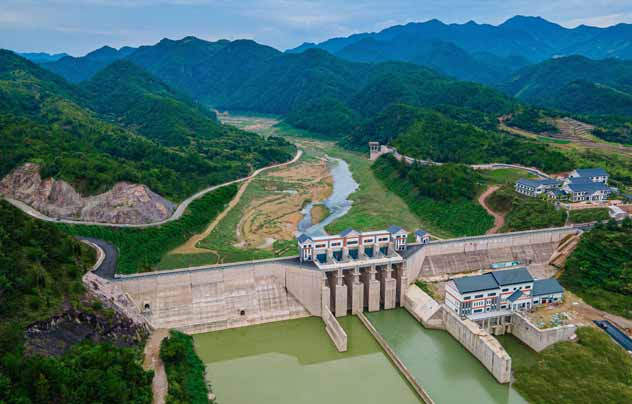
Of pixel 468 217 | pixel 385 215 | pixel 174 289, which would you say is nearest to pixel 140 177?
pixel 174 289

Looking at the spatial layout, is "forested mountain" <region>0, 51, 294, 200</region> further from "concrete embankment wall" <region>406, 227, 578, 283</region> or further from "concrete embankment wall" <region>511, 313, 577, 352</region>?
"concrete embankment wall" <region>511, 313, 577, 352</region>

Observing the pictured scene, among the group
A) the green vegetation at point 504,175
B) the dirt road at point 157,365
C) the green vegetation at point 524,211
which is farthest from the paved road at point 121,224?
the green vegetation at point 504,175

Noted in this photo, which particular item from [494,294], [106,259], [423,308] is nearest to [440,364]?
[423,308]

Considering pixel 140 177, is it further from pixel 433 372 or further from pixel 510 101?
pixel 510 101

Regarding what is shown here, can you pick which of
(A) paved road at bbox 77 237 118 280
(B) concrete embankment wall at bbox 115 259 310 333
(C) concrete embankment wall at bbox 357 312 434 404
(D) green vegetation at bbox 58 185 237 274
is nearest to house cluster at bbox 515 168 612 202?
(C) concrete embankment wall at bbox 357 312 434 404

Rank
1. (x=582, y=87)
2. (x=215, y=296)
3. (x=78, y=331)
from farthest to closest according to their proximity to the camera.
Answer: (x=582, y=87), (x=215, y=296), (x=78, y=331)

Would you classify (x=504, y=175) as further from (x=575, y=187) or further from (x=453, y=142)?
(x=453, y=142)
